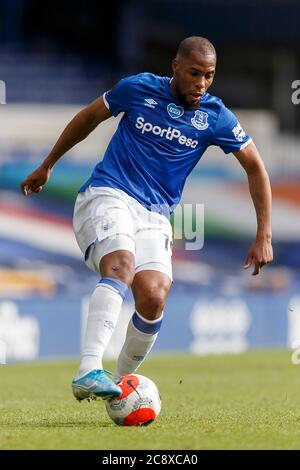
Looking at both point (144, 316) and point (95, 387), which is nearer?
point (95, 387)

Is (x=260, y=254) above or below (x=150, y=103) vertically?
below

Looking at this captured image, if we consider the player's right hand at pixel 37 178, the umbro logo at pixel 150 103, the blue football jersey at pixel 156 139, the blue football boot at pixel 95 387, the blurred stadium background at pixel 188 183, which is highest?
the umbro logo at pixel 150 103

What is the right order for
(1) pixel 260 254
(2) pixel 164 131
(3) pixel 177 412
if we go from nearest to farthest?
1. (1) pixel 260 254
2. (2) pixel 164 131
3. (3) pixel 177 412

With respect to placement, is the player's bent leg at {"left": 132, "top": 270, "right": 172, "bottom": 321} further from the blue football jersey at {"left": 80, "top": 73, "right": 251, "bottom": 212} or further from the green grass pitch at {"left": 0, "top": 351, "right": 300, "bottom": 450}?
the green grass pitch at {"left": 0, "top": 351, "right": 300, "bottom": 450}

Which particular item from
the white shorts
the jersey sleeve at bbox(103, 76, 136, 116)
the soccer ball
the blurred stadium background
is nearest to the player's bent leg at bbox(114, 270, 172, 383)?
the white shorts

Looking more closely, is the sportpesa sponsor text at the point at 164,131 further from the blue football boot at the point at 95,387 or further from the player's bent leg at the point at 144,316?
the blue football boot at the point at 95,387

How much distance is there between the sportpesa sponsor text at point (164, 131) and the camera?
7395 mm

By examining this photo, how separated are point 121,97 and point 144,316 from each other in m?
1.41

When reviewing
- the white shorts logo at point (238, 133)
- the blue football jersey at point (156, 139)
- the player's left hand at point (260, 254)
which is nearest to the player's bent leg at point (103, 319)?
the blue football jersey at point (156, 139)

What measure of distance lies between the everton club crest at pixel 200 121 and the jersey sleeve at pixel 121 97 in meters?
0.43

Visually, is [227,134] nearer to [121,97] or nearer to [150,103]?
[150,103]

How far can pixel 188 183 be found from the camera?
68.1 ft

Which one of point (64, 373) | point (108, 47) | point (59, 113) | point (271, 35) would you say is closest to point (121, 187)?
point (64, 373)

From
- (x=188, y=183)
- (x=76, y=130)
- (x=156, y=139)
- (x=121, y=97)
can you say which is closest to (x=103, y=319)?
(x=156, y=139)
